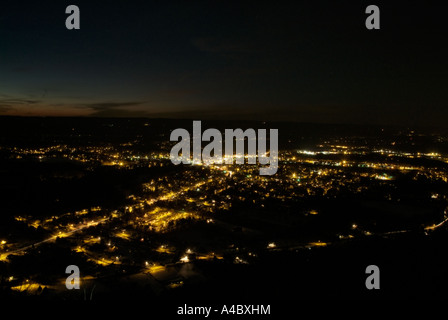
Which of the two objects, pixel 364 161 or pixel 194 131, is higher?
pixel 194 131

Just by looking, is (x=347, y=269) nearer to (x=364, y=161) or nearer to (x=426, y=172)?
(x=426, y=172)

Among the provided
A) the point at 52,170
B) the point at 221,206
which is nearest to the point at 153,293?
the point at 221,206

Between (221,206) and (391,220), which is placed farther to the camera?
(221,206)

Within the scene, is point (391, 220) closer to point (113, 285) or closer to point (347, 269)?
point (347, 269)
